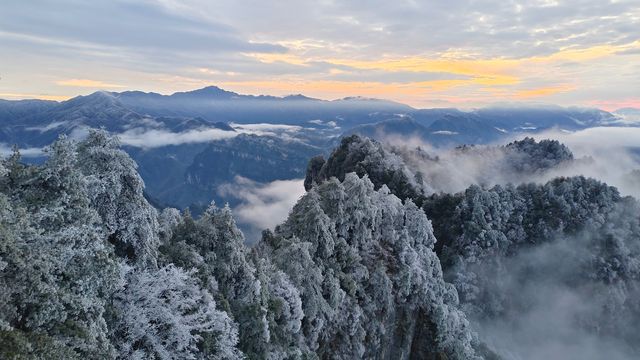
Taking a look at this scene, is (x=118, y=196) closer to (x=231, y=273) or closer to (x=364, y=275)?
(x=231, y=273)

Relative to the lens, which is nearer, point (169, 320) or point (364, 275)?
point (169, 320)


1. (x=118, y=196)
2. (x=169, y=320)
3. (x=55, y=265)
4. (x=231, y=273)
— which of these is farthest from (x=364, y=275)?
(x=55, y=265)

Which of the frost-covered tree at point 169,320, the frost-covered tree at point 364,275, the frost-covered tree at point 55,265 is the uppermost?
the frost-covered tree at point 55,265

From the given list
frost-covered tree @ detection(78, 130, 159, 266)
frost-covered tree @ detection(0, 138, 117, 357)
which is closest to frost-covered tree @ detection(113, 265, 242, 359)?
frost-covered tree @ detection(78, 130, 159, 266)

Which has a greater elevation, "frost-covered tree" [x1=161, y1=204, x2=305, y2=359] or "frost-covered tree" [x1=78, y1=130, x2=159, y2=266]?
"frost-covered tree" [x1=78, y1=130, x2=159, y2=266]

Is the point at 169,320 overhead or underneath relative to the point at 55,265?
underneath

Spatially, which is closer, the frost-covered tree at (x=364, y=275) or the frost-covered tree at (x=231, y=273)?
the frost-covered tree at (x=231, y=273)

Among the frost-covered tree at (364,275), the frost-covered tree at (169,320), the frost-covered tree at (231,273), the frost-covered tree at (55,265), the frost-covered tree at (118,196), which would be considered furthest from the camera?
the frost-covered tree at (364,275)

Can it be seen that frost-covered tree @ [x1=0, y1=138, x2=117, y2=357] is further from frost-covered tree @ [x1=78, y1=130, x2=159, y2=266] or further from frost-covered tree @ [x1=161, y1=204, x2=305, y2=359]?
frost-covered tree @ [x1=161, y1=204, x2=305, y2=359]

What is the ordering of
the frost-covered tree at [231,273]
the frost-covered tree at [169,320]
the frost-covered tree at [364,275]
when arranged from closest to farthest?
the frost-covered tree at [169,320] → the frost-covered tree at [231,273] → the frost-covered tree at [364,275]

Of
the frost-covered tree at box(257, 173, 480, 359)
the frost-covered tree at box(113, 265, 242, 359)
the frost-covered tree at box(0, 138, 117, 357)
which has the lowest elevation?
the frost-covered tree at box(257, 173, 480, 359)

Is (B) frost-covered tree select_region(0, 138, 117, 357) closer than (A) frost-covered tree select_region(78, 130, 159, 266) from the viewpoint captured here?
Yes

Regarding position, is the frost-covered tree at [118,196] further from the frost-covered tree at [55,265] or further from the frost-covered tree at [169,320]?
the frost-covered tree at [55,265]

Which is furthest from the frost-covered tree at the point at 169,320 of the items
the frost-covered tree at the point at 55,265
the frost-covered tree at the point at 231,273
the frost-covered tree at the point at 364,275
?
the frost-covered tree at the point at 364,275
